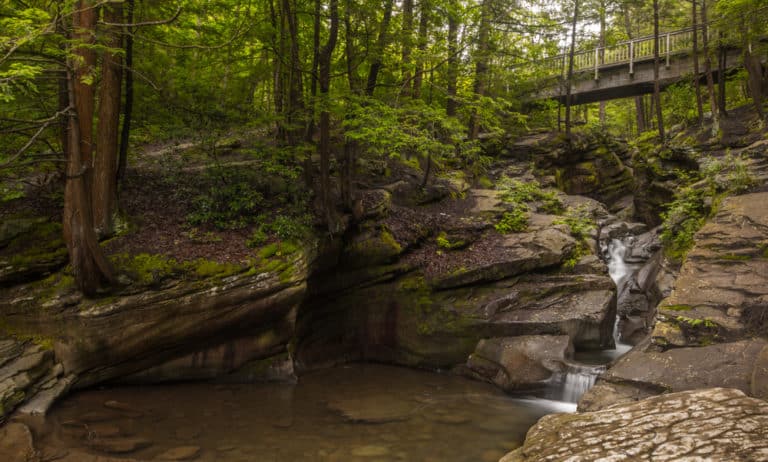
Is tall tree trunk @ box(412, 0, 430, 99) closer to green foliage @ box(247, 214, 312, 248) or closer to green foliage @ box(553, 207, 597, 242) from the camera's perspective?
green foliage @ box(247, 214, 312, 248)

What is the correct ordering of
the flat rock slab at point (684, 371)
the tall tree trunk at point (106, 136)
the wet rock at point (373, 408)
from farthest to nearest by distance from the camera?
1. the tall tree trunk at point (106, 136)
2. the wet rock at point (373, 408)
3. the flat rock slab at point (684, 371)

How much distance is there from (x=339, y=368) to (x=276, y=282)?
9.44 ft

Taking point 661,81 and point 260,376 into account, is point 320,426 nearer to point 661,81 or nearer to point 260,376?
point 260,376

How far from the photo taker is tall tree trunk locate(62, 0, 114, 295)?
708 cm

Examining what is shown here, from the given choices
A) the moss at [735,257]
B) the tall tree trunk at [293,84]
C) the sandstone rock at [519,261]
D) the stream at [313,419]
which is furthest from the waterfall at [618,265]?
the tall tree trunk at [293,84]

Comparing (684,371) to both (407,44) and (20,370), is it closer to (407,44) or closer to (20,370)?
(407,44)

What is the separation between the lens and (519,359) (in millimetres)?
9234

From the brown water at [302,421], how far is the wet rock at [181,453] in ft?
0.11

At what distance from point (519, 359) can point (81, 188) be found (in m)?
8.66

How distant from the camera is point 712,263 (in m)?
8.66

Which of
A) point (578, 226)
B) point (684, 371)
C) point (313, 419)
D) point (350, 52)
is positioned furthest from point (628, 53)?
point (313, 419)

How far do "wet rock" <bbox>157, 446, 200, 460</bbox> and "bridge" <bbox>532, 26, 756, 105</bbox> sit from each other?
20.3 metres

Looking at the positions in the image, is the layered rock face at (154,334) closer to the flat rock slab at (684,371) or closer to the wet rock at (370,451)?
the wet rock at (370,451)

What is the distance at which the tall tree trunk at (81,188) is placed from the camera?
7078 millimetres
